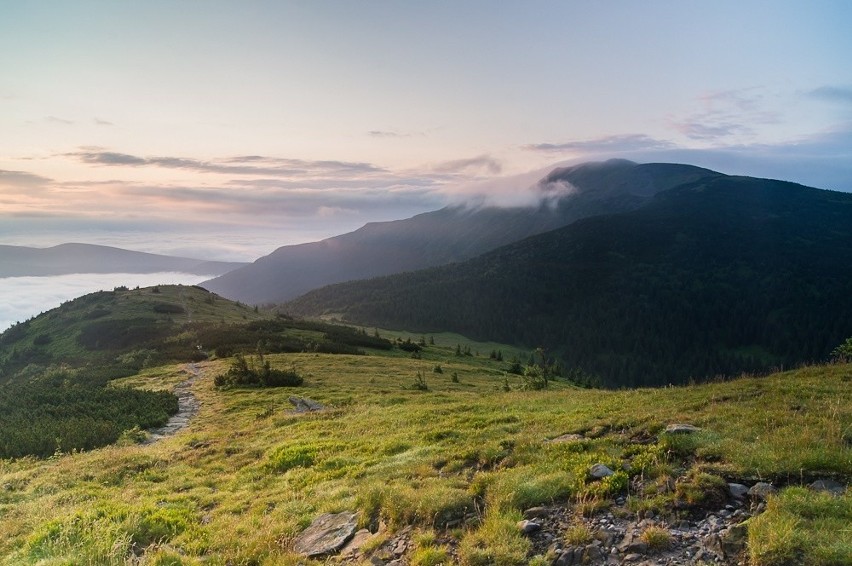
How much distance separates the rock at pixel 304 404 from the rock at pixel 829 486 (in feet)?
74.8

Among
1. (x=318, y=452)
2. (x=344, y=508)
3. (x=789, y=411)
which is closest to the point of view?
(x=344, y=508)

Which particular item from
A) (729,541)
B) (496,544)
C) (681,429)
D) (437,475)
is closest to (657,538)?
(729,541)

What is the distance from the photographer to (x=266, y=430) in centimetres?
2280

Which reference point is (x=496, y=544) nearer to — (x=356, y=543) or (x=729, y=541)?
(x=356, y=543)

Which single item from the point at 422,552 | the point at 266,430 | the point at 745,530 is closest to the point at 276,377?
the point at 266,430

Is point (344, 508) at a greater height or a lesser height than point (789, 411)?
lesser

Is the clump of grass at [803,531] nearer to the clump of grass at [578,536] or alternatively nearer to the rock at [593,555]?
the rock at [593,555]

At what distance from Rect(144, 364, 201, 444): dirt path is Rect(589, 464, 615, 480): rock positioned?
72.1ft

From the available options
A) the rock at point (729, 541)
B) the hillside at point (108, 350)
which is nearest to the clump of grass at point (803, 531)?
the rock at point (729, 541)

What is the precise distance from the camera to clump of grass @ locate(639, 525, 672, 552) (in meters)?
8.11

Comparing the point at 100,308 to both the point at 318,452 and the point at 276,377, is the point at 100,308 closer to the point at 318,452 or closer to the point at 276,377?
the point at 276,377

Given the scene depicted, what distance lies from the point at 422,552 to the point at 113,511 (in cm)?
855

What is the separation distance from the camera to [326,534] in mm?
10430

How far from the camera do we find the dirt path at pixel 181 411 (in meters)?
25.8
